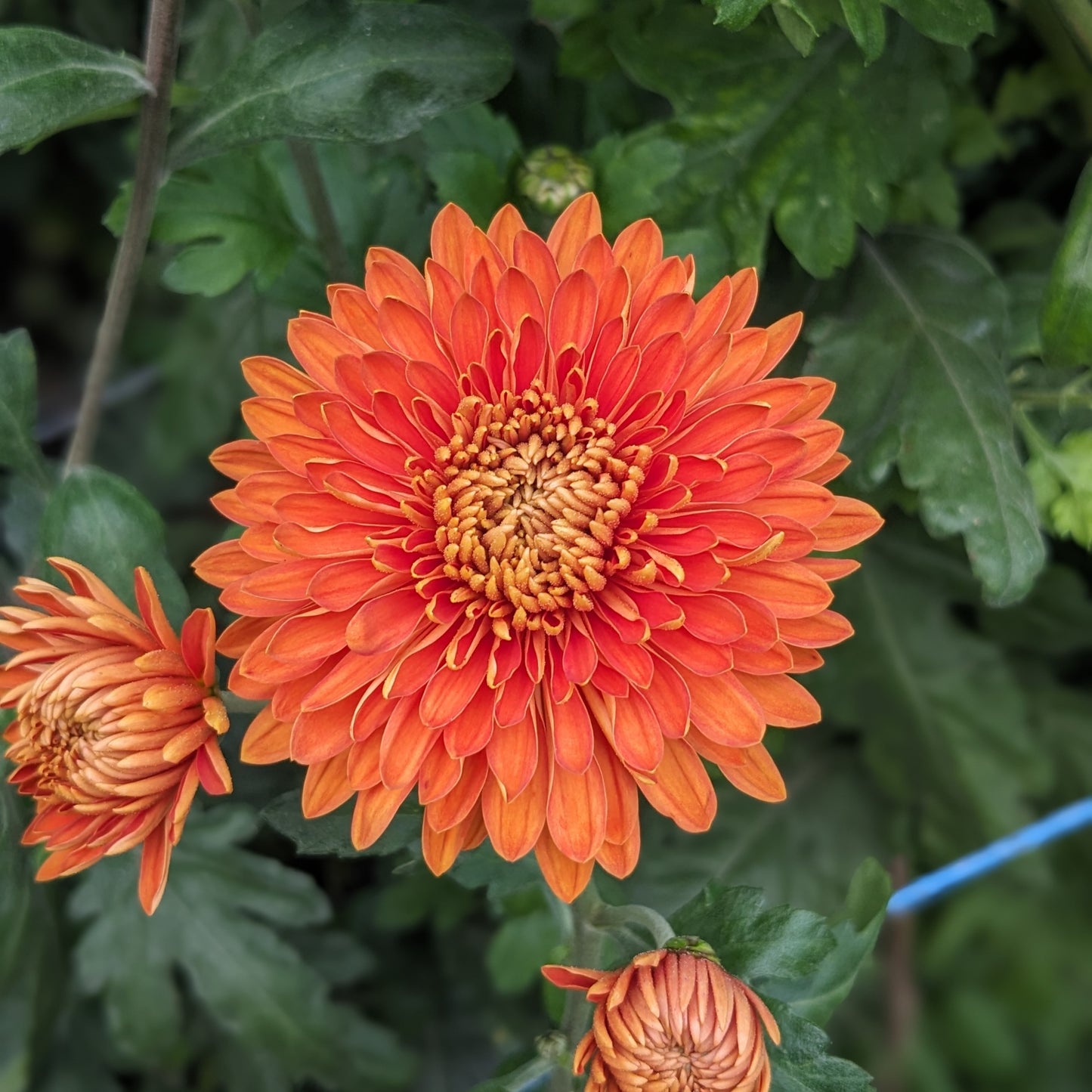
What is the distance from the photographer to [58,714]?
0.70 metres

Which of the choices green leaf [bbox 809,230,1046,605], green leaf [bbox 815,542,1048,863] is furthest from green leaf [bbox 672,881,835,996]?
green leaf [bbox 815,542,1048,863]

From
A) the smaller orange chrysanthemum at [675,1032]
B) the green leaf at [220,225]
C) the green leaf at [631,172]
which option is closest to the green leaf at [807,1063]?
the smaller orange chrysanthemum at [675,1032]

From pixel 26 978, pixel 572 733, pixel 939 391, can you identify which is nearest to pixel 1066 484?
pixel 939 391

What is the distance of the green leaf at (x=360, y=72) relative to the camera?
0.82 m

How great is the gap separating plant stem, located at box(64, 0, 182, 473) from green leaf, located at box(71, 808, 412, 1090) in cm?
47

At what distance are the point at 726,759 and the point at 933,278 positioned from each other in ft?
2.07

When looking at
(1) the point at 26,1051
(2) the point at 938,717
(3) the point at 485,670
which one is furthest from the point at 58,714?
(2) the point at 938,717

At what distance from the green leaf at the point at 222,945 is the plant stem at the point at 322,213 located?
61 centimetres

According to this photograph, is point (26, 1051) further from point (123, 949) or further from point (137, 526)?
point (137, 526)

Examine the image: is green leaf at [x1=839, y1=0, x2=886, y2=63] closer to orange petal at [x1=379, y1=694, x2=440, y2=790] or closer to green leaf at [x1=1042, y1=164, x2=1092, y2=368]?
green leaf at [x1=1042, y1=164, x2=1092, y2=368]

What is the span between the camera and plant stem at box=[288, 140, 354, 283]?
945 millimetres

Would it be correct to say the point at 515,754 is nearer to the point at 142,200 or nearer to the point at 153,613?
the point at 153,613

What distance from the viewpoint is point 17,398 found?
1.01 m

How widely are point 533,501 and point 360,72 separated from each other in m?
0.36
